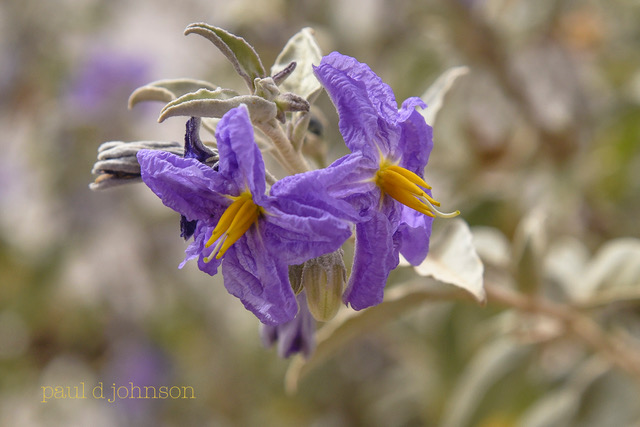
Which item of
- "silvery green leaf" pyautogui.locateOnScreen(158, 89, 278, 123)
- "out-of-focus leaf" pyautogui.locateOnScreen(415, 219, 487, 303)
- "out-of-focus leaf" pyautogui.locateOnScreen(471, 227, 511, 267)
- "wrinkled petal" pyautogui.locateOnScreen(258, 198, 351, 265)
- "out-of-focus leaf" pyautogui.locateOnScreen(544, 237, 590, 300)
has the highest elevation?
"silvery green leaf" pyautogui.locateOnScreen(158, 89, 278, 123)

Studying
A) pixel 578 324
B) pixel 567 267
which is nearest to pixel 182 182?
pixel 578 324

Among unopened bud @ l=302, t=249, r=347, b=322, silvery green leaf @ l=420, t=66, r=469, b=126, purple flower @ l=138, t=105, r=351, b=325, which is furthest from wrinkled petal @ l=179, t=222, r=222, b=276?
silvery green leaf @ l=420, t=66, r=469, b=126

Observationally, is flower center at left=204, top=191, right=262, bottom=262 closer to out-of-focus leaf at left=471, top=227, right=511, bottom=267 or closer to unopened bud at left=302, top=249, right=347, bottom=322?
unopened bud at left=302, top=249, right=347, bottom=322

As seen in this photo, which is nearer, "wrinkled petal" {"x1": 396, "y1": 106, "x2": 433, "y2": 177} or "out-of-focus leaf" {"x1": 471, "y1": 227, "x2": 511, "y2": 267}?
"wrinkled petal" {"x1": 396, "y1": 106, "x2": 433, "y2": 177}

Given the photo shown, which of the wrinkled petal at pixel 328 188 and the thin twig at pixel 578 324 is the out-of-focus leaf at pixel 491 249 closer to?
the thin twig at pixel 578 324

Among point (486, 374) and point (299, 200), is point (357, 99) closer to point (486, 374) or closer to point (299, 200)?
point (299, 200)

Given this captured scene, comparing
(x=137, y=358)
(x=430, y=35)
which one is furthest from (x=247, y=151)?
(x=137, y=358)
